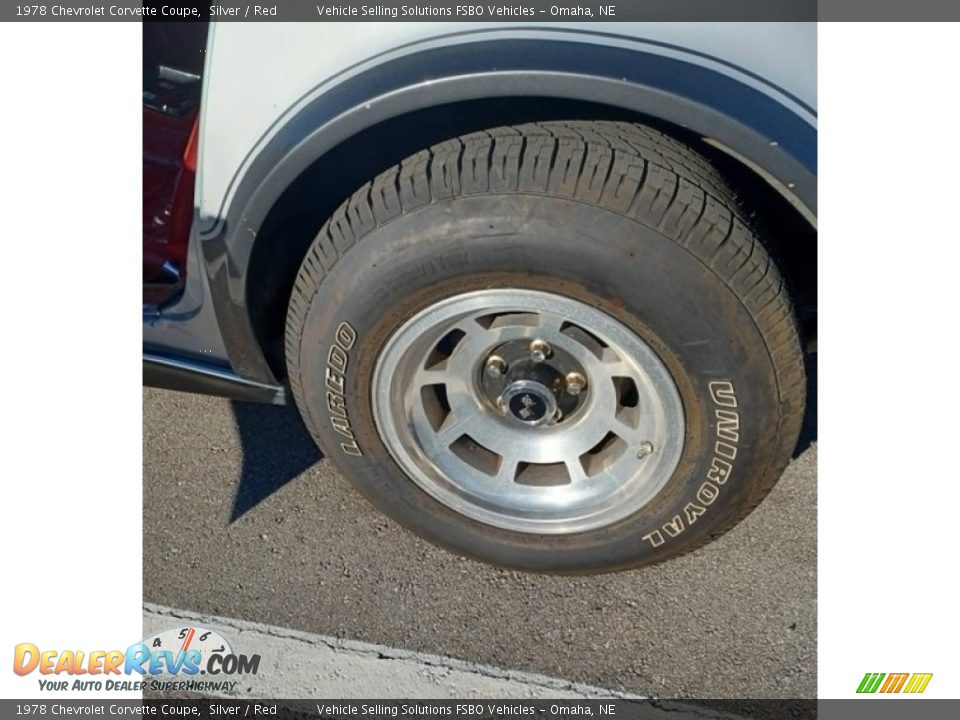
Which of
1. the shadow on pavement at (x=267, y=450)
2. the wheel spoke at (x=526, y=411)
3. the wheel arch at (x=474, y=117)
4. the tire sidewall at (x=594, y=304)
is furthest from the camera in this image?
the shadow on pavement at (x=267, y=450)

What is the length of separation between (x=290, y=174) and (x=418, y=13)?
1.36 ft

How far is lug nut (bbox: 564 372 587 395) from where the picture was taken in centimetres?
212

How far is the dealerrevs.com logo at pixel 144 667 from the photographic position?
214 centimetres

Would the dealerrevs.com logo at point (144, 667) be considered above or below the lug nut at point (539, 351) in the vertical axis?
below

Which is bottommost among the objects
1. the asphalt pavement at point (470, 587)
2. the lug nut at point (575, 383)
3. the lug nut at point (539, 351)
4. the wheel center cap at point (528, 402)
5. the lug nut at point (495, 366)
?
the asphalt pavement at point (470, 587)

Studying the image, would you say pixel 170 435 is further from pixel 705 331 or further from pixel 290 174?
pixel 705 331

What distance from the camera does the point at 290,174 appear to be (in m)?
1.85

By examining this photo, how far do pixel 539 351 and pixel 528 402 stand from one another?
0.47 feet

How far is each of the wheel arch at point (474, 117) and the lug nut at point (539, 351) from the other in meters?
0.50

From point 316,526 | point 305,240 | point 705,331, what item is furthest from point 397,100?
point 316,526
